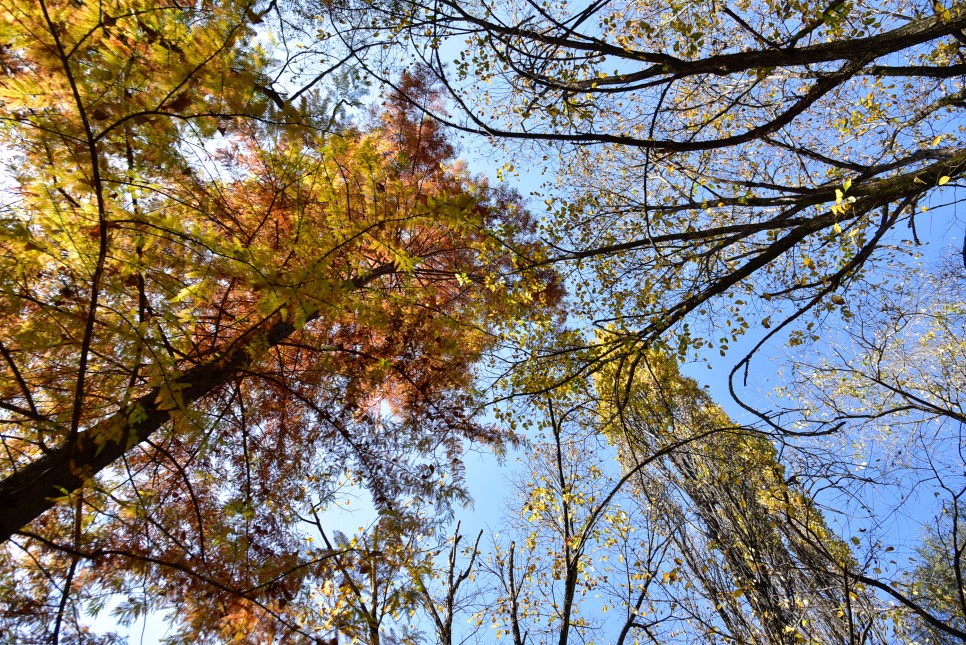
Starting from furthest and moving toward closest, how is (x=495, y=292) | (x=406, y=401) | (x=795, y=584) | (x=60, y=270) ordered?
(x=495, y=292) < (x=406, y=401) < (x=795, y=584) < (x=60, y=270)

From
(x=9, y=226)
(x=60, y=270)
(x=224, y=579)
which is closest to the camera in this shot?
(x=9, y=226)

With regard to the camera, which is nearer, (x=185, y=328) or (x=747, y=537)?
(x=185, y=328)

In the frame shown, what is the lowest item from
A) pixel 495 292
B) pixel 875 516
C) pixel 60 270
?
pixel 875 516

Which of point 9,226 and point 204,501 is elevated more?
point 9,226

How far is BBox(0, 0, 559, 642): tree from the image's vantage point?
1.93 metres

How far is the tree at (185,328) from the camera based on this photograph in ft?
6.35

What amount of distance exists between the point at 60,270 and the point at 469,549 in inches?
166

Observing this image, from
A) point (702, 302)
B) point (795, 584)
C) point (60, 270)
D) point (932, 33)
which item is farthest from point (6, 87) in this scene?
point (795, 584)

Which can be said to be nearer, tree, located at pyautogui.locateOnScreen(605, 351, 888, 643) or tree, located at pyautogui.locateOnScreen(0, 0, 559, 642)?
tree, located at pyautogui.locateOnScreen(0, 0, 559, 642)

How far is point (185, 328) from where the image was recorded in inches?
99.1

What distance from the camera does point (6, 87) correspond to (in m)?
1.90

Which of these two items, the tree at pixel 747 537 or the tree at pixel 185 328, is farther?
the tree at pixel 747 537

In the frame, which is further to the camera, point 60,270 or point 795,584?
point 795,584

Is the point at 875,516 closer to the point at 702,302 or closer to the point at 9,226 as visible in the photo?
the point at 702,302
